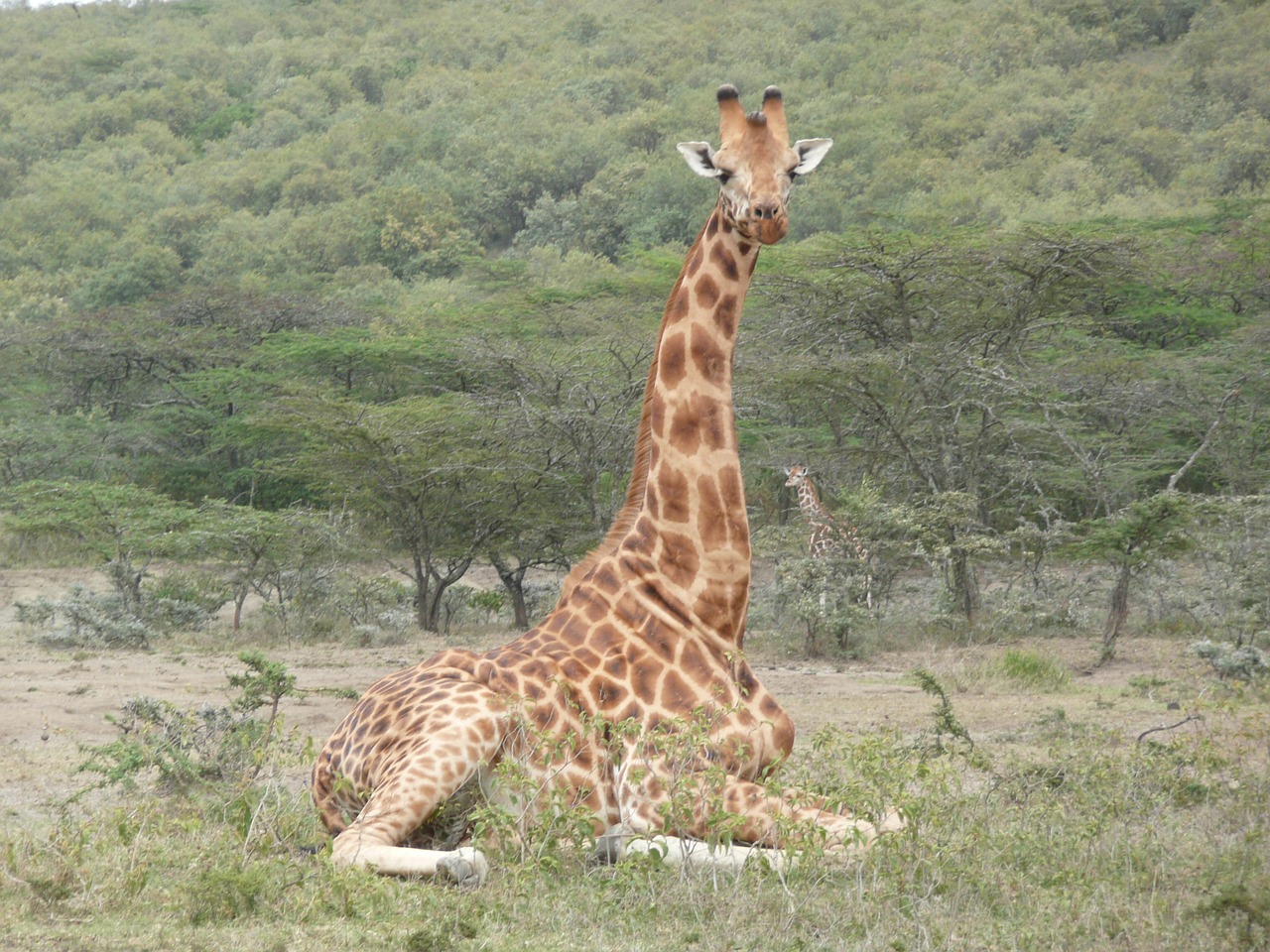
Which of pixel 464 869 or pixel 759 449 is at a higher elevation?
pixel 759 449

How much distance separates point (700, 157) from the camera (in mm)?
4945

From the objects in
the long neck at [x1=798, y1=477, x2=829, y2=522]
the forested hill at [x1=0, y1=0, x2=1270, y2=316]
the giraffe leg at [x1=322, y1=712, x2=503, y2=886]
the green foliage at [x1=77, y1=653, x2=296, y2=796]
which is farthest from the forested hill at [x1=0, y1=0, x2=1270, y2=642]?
the giraffe leg at [x1=322, y1=712, x2=503, y2=886]

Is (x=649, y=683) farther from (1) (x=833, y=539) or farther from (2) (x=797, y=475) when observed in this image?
(2) (x=797, y=475)

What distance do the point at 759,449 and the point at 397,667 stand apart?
27.2 feet

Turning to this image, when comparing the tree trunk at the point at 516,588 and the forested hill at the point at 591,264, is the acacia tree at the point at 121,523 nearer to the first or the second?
the forested hill at the point at 591,264

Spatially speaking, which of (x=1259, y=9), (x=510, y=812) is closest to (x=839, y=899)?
(x=510, y=812)

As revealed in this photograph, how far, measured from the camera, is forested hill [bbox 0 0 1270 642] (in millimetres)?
16656

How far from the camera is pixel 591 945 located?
3566 millimetres

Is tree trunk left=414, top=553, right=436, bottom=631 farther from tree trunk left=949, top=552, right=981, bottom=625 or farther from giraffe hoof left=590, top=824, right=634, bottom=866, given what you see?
giraffe hoof left=590, top=824, right=634, bottom=866

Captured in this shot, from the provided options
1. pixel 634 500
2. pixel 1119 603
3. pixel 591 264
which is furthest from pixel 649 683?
pixel 591 264

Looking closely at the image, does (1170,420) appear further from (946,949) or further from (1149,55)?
(1149,55)

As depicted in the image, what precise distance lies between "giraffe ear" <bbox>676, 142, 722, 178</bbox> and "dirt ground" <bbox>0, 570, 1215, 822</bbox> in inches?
99.9

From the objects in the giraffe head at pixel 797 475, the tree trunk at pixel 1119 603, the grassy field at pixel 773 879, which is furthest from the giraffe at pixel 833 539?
the grassy field at pixel 773 879

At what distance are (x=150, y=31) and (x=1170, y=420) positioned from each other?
259 feet
